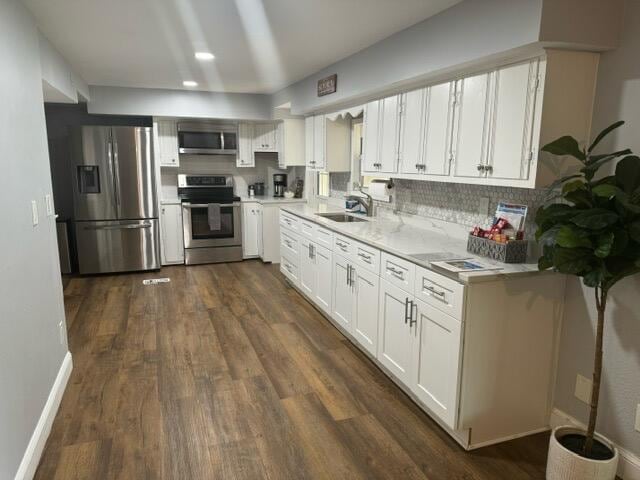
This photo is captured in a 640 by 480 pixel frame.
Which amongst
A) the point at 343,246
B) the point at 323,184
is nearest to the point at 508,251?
the point at 343,246

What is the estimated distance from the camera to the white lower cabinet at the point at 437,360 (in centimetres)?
228

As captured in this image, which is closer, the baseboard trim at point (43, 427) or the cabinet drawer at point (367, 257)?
the baseboard trim at point (43, 427)

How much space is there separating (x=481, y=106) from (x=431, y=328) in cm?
130

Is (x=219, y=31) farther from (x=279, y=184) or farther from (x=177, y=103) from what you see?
(x=279, y=184)

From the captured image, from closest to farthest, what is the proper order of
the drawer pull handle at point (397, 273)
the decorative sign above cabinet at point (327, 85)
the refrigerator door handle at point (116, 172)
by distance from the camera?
the drawer pull handle at point (397, 273) → the decorative sign above cabinet at point (327, 85) → the refrigerator door handle at point (116, 172)

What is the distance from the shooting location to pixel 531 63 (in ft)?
7.39

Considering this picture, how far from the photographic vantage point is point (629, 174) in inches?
70.8

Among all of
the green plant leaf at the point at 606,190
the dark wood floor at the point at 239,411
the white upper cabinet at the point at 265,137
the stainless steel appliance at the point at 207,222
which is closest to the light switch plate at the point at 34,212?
the dark wood floor at the point at 239,411

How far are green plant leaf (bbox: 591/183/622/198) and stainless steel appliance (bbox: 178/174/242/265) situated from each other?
4.98 metres

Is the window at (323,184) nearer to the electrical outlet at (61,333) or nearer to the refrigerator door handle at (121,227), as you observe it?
the refrigerator door handle at (121,227)

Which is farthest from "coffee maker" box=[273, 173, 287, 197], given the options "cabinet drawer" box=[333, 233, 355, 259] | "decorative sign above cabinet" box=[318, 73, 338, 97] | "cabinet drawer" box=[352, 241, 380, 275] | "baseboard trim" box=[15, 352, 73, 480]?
"baseboard trim" box=[15, 352, 73, 480]

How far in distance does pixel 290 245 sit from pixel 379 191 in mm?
1397

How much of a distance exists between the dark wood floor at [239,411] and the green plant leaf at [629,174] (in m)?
1.41

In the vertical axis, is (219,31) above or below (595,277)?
above
